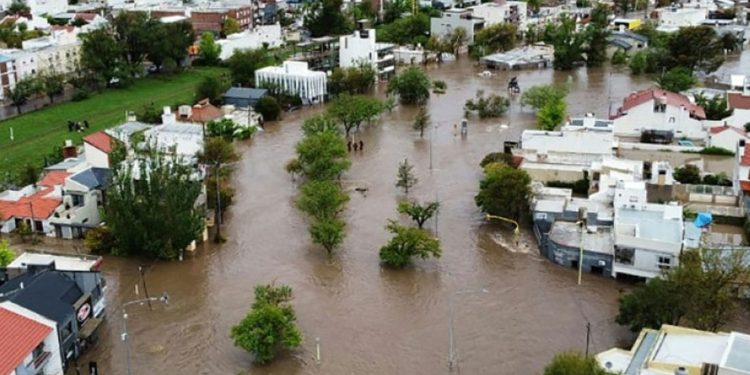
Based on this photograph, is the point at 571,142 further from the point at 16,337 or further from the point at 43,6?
the point at 43,6

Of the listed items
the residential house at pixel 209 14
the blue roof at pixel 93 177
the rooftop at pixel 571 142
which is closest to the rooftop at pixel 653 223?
the rooftop at pixel 571 142

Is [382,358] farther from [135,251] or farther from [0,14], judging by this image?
[0,14]

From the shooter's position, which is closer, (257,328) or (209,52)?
(257,328)

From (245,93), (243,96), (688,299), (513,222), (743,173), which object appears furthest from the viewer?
(245,93)

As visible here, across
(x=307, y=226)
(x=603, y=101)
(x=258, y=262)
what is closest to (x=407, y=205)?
(x=307, y=226)

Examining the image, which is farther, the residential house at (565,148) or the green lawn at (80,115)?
the green lawn at (80,115)

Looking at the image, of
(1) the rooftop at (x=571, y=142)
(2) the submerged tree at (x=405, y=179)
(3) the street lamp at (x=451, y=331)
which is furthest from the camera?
(1) the rooftop at (x=571, y=142)

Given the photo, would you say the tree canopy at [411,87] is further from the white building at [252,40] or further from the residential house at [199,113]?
the white building at [252,40]

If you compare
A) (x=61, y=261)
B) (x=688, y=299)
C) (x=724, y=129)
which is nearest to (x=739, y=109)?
(x=724, y=129)
